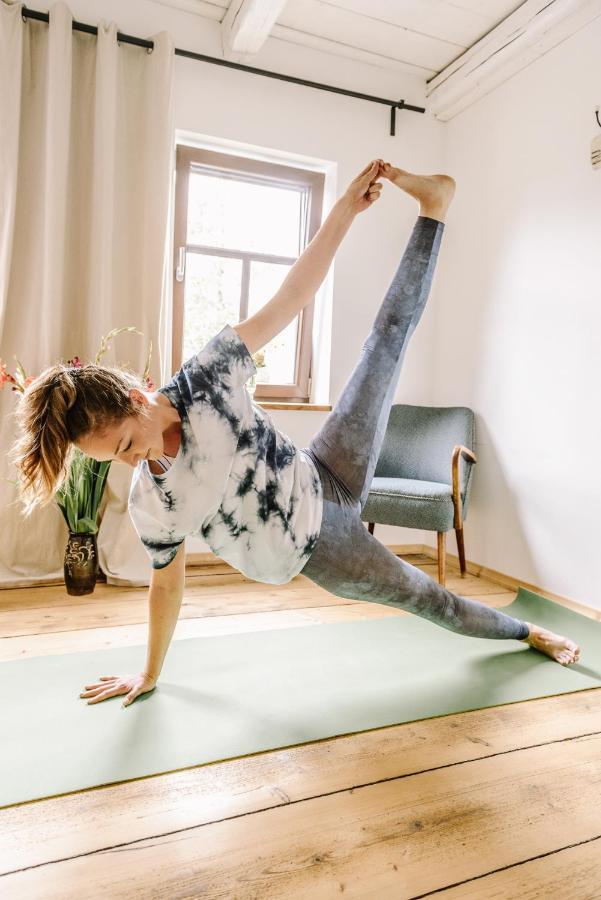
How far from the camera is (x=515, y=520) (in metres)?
3.12

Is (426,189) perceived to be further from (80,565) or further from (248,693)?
(80,565)

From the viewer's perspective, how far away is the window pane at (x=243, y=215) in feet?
Answer: 11.0

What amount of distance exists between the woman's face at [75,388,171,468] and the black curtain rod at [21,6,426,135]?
2.43m

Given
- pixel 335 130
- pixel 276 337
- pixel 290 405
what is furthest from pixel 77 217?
pixel 335 130

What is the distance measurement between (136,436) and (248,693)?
0.97 meters

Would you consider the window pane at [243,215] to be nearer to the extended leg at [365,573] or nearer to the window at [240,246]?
the window at [240,246]

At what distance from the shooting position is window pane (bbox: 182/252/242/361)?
3344mm

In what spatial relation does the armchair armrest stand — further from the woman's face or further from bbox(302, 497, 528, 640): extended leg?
the woman's face

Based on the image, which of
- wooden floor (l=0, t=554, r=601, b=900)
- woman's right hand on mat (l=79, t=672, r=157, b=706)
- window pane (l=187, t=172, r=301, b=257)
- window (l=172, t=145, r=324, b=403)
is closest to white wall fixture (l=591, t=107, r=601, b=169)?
window (l=172, t=145, r=324, b=403)

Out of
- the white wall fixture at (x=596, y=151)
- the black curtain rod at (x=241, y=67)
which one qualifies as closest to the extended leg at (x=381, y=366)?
the white wall fixture at (x=596, y=151)

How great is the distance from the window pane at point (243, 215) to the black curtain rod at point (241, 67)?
53cm

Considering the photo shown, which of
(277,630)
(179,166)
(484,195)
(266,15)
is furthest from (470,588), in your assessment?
(266,15)

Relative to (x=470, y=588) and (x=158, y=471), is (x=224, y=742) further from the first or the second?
(x=470, y=588)

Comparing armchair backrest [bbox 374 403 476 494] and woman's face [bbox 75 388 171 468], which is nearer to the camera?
woman's face [bbox 75 388 171 468]
